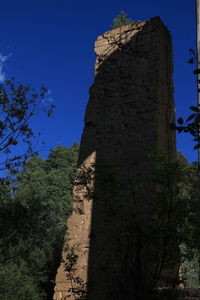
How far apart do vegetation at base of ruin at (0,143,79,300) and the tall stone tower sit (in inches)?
24.0

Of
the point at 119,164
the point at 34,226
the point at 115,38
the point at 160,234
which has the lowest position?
the point at 160,234

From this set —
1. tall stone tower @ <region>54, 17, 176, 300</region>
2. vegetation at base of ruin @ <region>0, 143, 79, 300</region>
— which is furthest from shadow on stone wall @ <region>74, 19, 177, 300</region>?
vegetation at base of ruin @ <region>0, 143, 79, 300</region>

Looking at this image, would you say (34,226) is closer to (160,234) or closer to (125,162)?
(125,162)

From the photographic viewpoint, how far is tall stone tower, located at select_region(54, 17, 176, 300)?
3855mm

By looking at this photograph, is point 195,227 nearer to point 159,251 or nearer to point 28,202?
point 159,251

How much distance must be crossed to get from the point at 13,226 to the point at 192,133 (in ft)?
11.3

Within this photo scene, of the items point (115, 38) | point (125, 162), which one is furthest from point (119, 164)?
point (115, 38)

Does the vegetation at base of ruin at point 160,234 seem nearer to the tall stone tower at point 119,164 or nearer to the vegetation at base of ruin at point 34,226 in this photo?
the tall stone tower at point 119,164

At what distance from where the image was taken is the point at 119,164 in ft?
15.7

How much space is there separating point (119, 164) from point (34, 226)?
156 cm

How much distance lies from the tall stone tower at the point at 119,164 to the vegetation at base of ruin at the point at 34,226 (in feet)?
2.00

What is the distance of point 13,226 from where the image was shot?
451 cm

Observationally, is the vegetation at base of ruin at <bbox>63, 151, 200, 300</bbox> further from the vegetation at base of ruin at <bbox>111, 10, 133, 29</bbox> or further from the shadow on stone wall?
the vegetation at base of ruin at <bbox>111, 10, 133, 29</bbox>

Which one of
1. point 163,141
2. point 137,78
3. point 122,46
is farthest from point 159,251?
point 122,46
